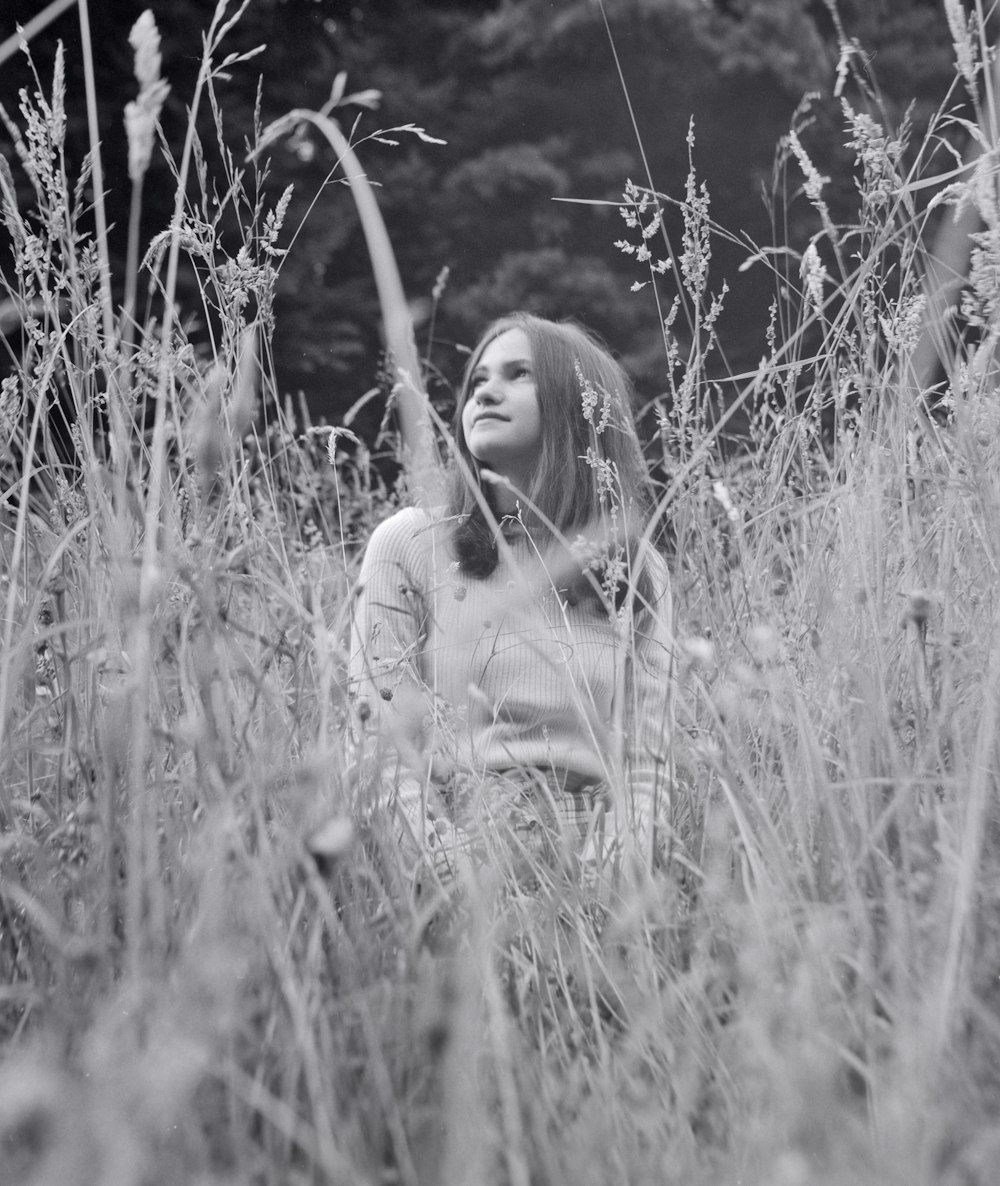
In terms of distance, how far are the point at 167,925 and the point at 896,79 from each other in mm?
6915

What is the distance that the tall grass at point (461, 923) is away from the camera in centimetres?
60

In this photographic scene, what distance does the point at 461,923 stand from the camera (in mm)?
887

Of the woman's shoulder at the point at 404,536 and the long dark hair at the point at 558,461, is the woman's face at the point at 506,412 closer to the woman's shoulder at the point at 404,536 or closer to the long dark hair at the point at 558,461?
the long dark hair at the point at 558,461

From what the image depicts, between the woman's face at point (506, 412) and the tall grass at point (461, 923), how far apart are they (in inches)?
29.7

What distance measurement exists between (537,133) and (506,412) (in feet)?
16.1

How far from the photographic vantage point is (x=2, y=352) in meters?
5.03

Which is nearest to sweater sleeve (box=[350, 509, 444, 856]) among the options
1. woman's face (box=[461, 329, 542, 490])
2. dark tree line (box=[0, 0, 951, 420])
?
woman's face (box=[461, 329, 542, 490])

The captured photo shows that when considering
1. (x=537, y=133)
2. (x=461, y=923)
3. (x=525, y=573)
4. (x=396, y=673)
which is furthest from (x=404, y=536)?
(x=537, y=133)

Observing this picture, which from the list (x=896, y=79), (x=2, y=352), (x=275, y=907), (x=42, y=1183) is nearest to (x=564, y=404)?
(x=275, y=907)

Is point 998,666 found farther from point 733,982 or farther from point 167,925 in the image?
point 167,925

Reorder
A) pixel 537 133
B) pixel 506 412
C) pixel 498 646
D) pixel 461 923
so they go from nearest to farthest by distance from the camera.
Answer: pixel 461 923
pixel 498 646
pixel 506 412
pixel 537 133

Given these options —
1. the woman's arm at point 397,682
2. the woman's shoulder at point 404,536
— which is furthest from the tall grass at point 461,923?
the woman's shoulder at point 404,536

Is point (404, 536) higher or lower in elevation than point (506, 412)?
lower

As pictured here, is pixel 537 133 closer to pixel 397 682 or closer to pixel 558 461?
pixel 558 461
